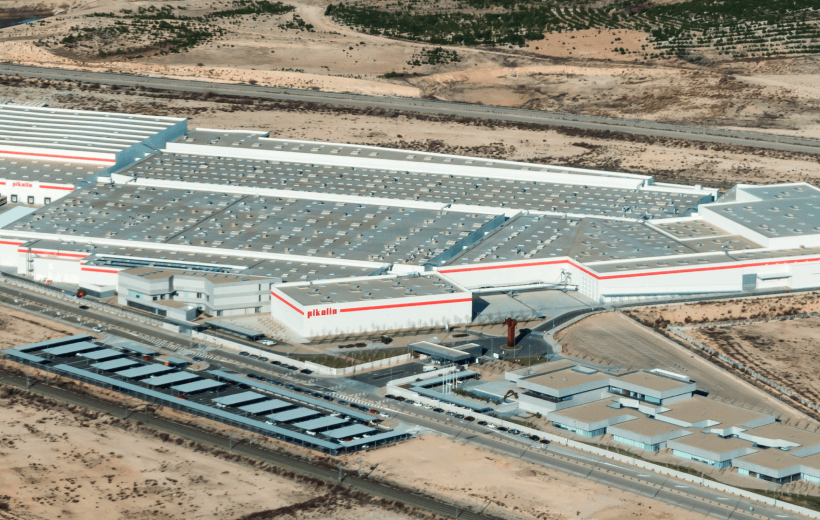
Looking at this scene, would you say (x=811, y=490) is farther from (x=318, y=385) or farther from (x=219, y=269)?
(x=219, y=269)

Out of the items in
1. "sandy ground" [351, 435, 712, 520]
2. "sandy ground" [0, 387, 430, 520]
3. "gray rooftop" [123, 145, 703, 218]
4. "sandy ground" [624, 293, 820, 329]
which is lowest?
"sandy ground" [0, 387, 430, 520]

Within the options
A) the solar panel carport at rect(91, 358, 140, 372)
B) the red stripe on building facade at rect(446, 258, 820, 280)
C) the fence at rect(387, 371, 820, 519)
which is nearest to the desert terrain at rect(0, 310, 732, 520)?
the fence at rect(387, 371, 820, 519)

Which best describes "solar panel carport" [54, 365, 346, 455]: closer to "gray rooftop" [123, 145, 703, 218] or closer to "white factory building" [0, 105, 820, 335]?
"white factory building" [0, 105, 820, 335]

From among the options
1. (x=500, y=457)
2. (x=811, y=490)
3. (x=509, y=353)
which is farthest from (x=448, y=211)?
(x=811, y=490)

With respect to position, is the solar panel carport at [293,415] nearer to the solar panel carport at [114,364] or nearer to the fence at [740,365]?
the solar panel carport at [114,364]

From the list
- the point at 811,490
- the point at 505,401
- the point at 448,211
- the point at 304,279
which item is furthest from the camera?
the point at 448,211
